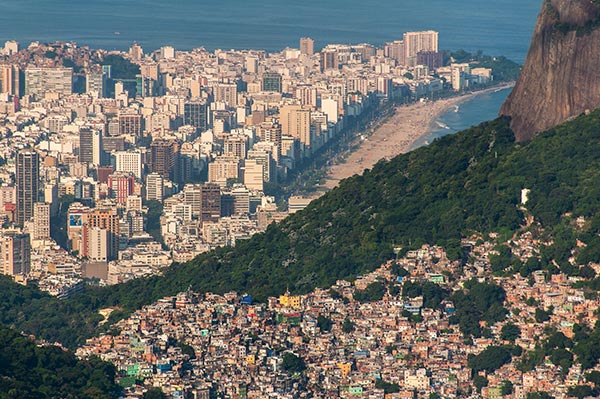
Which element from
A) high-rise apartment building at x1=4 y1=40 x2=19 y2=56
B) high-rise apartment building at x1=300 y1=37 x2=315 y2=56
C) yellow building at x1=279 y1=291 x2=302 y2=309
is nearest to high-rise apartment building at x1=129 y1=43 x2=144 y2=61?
high-rise apartment building at x1=4 y1=40 x2=19 y2=56

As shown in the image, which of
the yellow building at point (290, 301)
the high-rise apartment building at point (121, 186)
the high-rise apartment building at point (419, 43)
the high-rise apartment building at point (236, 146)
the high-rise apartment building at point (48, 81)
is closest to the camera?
the yellow building at point (290, 301)

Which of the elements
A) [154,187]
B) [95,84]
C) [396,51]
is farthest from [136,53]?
[154,187]

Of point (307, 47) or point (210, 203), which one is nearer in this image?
point (210, 203)

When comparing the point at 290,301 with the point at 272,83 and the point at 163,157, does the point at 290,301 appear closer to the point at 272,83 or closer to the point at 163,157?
the point at 163,157

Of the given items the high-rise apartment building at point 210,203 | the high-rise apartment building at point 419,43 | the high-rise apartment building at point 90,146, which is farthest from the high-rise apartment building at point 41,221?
the high-rise apartment building at point 419,43

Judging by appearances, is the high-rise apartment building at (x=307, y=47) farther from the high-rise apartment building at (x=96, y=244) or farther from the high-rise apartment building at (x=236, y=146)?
the high-rise apartment building at (x=96, y=244)

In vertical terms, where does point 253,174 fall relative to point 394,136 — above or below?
below
